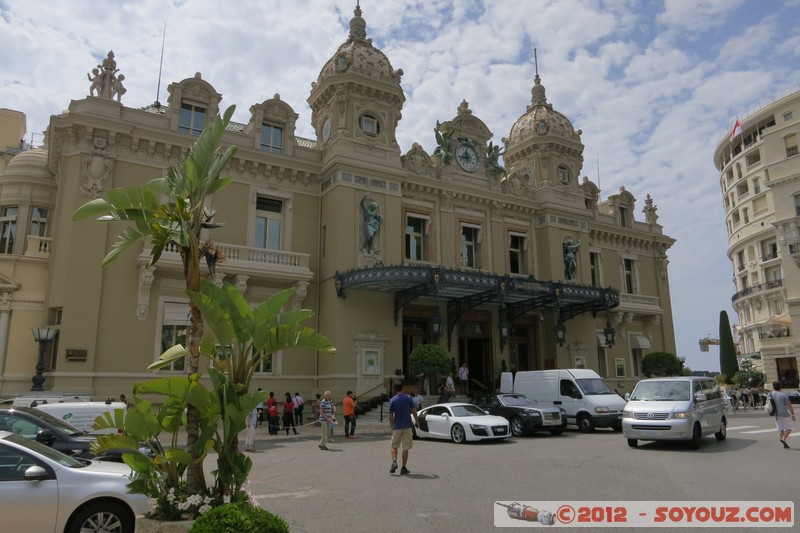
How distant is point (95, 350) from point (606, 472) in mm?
17465

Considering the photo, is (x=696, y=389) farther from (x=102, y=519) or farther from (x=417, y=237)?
(x=417, y=237)

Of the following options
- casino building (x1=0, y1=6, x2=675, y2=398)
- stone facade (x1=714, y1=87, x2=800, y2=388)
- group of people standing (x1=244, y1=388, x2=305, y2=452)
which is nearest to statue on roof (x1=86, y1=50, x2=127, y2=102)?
casino building (x1=0, y1=6, x2=675, y2=398)

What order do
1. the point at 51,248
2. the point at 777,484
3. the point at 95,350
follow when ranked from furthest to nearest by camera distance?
the point at 51,248, the point at 95,350, the point at 777,484

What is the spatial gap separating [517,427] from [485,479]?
855 cm

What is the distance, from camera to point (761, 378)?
156 ft

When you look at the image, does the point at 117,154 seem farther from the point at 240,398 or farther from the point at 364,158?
the point at 240,398

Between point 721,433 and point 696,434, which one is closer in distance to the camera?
point 696,434

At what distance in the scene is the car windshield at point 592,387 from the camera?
20.7m

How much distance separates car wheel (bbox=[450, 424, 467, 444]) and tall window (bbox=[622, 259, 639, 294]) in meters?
23.2

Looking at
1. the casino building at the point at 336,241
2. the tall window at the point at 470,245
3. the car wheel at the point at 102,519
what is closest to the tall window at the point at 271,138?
the casino building at the point at 336,241

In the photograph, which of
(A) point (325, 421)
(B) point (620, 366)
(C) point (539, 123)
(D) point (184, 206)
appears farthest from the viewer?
(B) point (620, 366)

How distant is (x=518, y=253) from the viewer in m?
31.2

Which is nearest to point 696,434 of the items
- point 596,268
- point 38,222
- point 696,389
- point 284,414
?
point 696,389

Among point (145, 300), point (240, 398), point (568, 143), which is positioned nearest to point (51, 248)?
point (145, 300)
